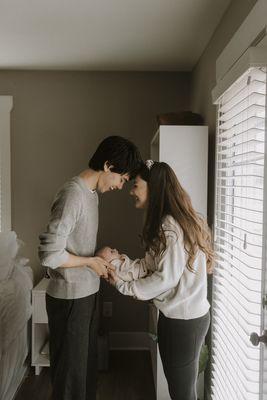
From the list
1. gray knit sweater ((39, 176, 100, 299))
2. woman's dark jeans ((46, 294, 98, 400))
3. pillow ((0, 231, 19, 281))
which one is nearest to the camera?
gray knit sweater ((39, 176, 100, 299))

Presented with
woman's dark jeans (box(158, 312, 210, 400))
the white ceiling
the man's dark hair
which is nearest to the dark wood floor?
woman's dark jeans (box(158, 312, 210, 400))

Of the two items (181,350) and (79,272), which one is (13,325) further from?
(181,350)

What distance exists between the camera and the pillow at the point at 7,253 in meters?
2.79

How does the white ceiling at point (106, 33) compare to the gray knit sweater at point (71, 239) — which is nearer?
the gray knit sweater at point (71, 239)

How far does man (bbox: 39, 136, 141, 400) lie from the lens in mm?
1809

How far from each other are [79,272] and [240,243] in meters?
0.75

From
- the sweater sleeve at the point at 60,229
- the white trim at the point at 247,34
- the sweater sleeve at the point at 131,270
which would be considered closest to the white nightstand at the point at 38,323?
the sweater sleeve at the point at 131,270

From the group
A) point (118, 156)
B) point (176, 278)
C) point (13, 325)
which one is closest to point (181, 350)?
point (176, 278)

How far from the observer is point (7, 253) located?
2.88 metres

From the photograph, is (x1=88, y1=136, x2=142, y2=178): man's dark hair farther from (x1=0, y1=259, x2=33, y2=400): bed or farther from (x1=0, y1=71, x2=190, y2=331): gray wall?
(x1=0, y1=71, x2=190, y2=331): gray wall

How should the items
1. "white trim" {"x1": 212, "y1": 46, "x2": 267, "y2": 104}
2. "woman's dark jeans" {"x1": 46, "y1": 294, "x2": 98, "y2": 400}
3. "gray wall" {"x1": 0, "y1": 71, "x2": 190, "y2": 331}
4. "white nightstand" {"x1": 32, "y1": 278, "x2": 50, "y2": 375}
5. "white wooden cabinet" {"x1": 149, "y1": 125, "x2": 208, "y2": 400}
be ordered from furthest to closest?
"gray wall" {"x1": 0, "y1": 71, "x2": 190, "y2": 331} → "white nightstand" {"x1": 32, "y1": 278, "x2": 50, "y2": 375} → "white wooden cabinet" {"x1": 149, "y1": 125, "x2": 208, "y2": 400} → "woman's dark jeans" {"x1": 46, "y1": 294, "x2": 98, "y2": 400} → "white trim" {"x1": 212, "y1": 46, "x2": 267, "y2": 104}

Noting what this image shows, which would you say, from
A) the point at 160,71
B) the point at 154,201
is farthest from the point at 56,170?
the point at 154,201

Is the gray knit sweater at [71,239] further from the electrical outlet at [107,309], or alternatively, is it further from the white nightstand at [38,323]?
the electrical outlet at [107,309]

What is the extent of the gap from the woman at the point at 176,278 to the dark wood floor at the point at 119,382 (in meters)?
1.20
